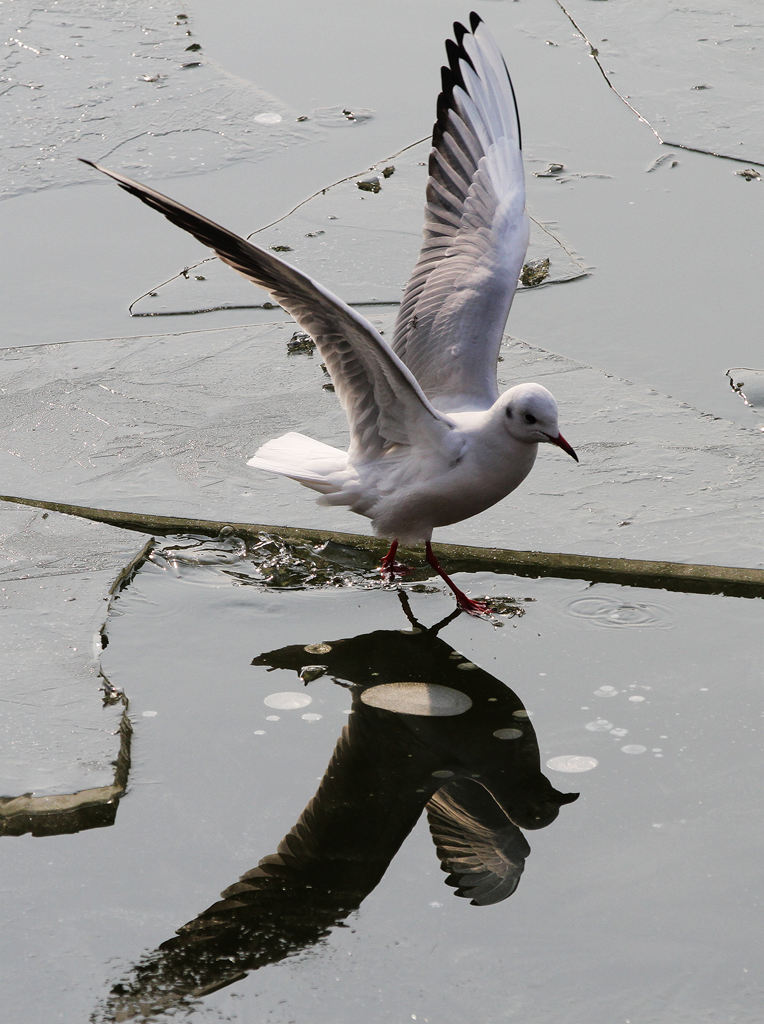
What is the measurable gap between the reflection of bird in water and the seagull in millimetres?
366

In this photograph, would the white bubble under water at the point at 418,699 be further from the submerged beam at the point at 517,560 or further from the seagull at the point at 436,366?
the submerged beam at the point at 517,560

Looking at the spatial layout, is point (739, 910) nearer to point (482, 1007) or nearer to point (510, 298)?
point (482, 1007)

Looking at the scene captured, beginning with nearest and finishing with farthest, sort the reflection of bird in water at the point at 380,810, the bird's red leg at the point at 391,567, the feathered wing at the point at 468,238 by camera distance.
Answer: the reflection of bird in water at the point at 380,810 < the bird's red leg at the point at 391,567 < the feathered wing at the point at 468,238

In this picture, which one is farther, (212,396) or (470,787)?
(212,396)

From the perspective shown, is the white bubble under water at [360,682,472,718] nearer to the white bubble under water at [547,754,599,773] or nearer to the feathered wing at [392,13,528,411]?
the white bubble under water at [547,754,599,773]

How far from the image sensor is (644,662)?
2883 millimetres

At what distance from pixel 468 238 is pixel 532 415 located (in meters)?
1.25

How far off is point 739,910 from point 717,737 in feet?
1.57

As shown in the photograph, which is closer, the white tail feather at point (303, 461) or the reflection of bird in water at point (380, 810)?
the reflection of bird in water at point (380, 810)

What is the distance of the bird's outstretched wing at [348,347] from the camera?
304 centimetres

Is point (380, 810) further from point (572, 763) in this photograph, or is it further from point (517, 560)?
point (517, 560)

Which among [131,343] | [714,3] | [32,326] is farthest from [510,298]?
[714,3]

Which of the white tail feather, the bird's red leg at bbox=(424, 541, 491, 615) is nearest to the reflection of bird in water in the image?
the bird's red leg at bbox=(424, 541, 491, 615)

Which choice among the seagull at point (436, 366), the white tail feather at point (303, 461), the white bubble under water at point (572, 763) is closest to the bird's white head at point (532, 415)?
the seagull at point (436, 366)
